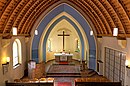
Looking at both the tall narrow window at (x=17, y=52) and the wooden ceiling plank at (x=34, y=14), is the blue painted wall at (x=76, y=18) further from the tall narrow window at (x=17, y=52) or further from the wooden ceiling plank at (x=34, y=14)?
the tall narrow window at (x=17, y=52)

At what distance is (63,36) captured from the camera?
72.1ft

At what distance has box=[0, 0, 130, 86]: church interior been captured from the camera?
10281mm

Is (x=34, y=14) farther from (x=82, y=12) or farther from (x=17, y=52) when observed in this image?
(x=82, y=12)

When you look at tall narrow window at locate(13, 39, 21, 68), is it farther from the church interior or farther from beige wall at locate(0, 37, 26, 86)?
beige wall at locate(0, 37, 26, 86)

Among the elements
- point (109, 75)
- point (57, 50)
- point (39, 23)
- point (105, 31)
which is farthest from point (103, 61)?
point (57, 50)

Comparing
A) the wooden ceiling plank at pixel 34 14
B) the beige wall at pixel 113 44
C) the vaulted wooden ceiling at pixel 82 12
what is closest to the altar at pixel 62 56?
the beige wall at pixel 113 44

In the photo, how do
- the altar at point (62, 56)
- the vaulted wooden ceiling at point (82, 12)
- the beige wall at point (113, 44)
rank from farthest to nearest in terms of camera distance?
1. the altar at point (62, 56)
2. the beige wall at point (113, 44)
3. the vaulted wooden ceiling at point (82, 12)

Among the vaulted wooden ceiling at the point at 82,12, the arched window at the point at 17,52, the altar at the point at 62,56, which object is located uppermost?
the vaulted wooden ceiling at the point at 82,12

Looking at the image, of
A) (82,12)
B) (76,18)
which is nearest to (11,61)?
(82,12)

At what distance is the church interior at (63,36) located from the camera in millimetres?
10281

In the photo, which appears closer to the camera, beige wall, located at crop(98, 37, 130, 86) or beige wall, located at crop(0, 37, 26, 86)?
beige wall, located at crop(98, 37, 130, 86)

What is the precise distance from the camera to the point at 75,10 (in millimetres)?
16656

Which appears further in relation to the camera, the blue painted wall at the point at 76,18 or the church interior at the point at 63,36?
the blue painted wall at the point at 76,18

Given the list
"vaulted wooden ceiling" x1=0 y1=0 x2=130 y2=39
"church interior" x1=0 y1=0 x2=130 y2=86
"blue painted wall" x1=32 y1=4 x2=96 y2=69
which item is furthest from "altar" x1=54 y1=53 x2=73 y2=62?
"vaulted wooden ceiling" x1=0 y1=0 x2=130 y2=39
